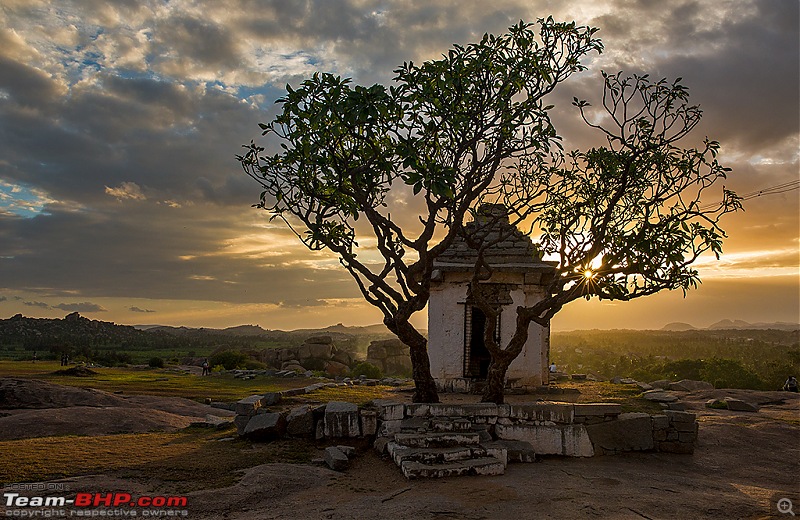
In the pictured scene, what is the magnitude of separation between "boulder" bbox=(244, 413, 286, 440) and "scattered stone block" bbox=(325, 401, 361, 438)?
102 centimetres

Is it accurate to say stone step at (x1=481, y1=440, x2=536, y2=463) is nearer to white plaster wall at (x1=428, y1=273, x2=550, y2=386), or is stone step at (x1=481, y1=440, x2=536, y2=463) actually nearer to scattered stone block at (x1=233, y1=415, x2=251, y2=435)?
scattered stone block at (x1=233, y1=415, x2=251, y2=435)

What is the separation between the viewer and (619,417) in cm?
1204

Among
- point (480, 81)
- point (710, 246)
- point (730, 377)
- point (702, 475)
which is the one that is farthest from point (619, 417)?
point (730, 377)

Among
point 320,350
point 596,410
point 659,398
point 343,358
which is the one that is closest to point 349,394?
point 596,410

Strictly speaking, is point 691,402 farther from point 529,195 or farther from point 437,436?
point 437,436

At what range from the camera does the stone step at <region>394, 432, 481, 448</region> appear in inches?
424

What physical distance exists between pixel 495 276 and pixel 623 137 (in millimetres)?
5776

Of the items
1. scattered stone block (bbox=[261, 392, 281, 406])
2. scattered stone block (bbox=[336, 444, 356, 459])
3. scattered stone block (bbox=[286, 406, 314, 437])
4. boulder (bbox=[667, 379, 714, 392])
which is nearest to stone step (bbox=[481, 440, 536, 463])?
scattered stone block (bbox=[336, 444, 356, 459])

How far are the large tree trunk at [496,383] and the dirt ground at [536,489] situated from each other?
79.5 inches

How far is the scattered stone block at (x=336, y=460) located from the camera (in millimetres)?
10262

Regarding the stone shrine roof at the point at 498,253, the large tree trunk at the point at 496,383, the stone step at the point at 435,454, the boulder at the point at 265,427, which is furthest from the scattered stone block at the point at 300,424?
the stone shrine roof at the point at 498,253

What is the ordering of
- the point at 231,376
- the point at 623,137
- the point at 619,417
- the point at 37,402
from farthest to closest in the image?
the point at 231,376 → the point at 37,402 → the point at 623,137 → the point at 619,417

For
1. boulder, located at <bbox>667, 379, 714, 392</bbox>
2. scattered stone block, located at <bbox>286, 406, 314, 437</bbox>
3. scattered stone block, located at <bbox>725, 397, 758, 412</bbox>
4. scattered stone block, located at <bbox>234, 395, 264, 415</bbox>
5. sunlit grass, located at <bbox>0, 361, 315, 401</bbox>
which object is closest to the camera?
scattered stone block, located at <bbox>286, 406, 314, 437</bbox>

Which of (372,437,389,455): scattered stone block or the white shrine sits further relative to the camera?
the white shrine
